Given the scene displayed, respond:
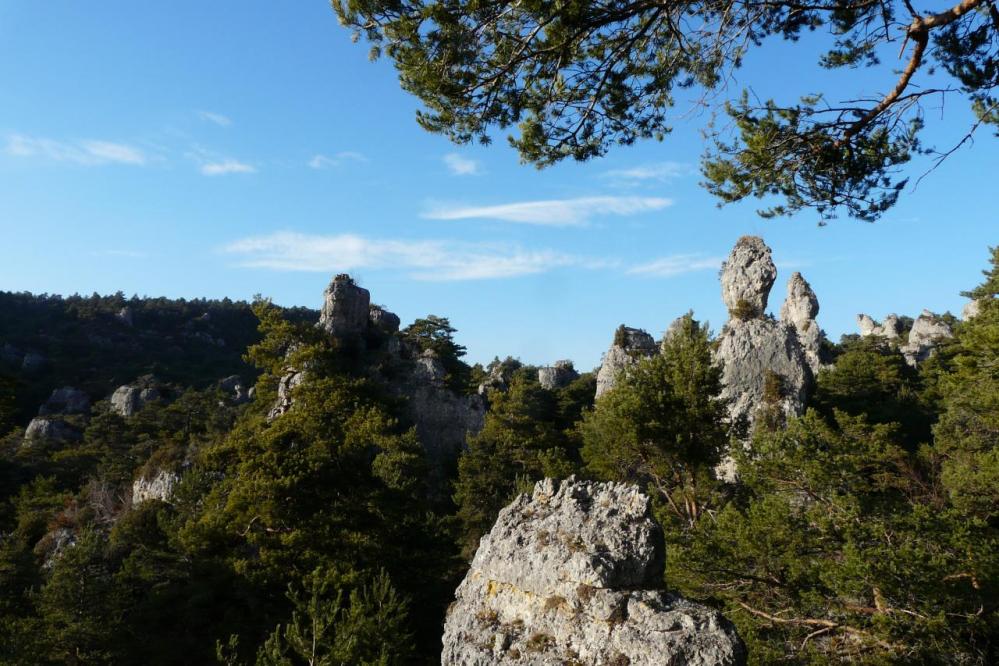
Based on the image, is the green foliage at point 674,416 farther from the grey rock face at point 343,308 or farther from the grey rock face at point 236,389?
the grey rock face at point 236,389

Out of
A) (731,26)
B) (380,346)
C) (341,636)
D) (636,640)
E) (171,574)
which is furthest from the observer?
(380,346)

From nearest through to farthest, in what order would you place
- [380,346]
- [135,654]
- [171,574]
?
[135,654], [171,574], [380,346]

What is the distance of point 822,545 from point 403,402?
1091 inches

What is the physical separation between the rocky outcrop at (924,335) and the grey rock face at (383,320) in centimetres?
4466

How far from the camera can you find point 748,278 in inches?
1494

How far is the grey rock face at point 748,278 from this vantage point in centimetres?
3741

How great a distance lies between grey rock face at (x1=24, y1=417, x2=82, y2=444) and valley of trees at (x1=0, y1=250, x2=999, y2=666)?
54.8 feet

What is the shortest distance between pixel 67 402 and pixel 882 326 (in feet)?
319

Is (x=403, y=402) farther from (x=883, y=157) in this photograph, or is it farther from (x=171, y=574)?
(x=883, y=157)

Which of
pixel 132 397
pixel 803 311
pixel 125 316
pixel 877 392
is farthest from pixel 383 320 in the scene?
pixel 125 316

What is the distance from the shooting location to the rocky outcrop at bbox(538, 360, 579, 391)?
5922 centimetres

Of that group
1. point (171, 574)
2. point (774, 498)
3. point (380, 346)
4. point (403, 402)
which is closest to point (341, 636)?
point (774, 498)

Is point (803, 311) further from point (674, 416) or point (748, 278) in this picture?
point (674, 416)

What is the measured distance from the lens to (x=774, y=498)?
10.3 metres
